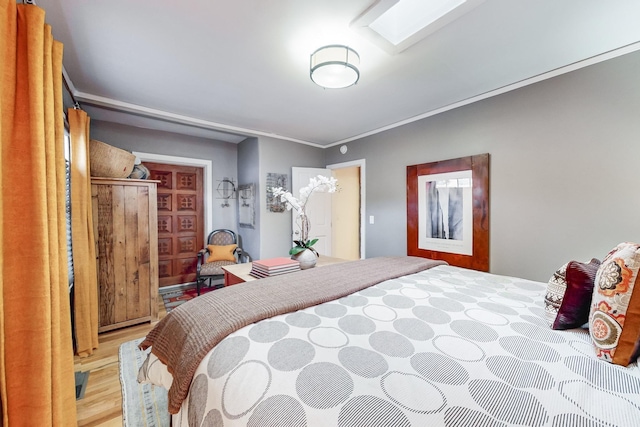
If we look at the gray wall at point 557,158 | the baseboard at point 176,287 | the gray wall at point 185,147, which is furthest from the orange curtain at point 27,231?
the gray wall at point 557,158

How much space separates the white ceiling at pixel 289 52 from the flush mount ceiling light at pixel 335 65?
6cm

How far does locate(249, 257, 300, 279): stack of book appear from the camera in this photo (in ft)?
5.74

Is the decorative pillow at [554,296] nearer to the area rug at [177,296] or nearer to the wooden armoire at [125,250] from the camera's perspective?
the wooden armoire at [125,250]

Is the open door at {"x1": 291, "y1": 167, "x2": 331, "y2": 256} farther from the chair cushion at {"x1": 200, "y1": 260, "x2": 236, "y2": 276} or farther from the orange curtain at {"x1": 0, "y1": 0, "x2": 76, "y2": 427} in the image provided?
the orange curtain at {"x1": 0, "y1": 0, "x2": 76, "y2": 427}

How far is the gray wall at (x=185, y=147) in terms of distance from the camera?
3348 mm

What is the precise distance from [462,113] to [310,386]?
3.09 metres

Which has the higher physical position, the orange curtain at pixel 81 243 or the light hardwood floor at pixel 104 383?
the orange curtain at pixel 81 243

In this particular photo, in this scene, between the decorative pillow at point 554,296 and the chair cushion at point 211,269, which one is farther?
the chair cushion at point 211,269

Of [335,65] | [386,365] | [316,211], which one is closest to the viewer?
[386,365]

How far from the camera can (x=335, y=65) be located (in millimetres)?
1726

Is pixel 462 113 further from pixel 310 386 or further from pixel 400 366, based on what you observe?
pixel 310 386

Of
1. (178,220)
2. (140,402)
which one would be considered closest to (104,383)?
(140,402)

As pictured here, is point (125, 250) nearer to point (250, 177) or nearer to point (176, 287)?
point (176, 287)

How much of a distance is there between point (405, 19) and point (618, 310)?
1845 millimetres
